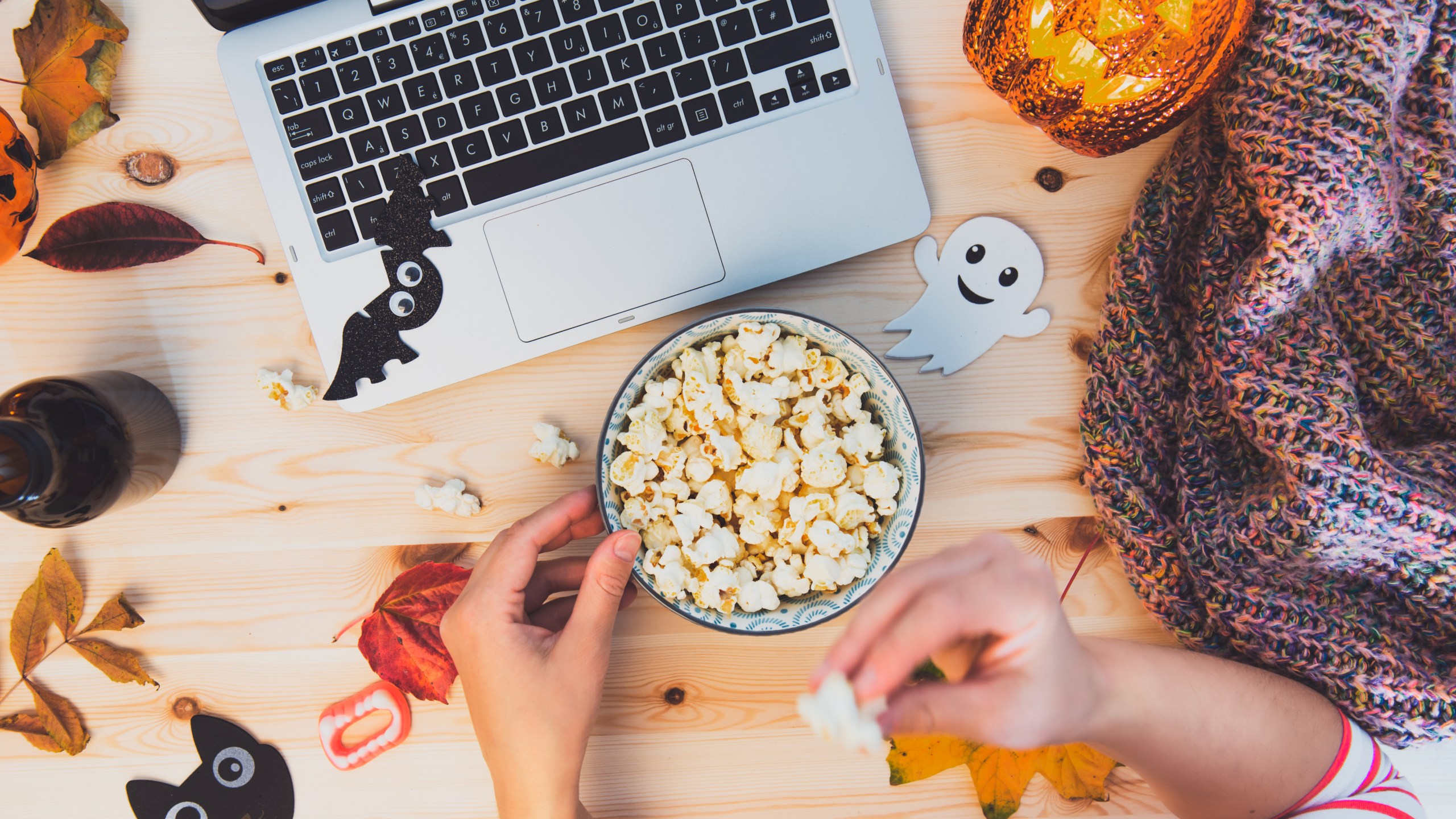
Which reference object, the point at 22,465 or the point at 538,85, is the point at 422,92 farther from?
the point at 22,465


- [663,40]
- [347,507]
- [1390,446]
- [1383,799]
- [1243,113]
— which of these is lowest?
[1383,799]

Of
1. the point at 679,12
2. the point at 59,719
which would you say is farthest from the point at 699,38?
the point at 59,719

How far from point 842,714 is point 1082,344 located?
0.50m

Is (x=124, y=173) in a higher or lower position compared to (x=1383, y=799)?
higher

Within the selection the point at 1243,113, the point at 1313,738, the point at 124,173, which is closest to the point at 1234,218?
the point at 1243,113

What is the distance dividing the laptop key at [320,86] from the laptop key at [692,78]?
1.01 ft

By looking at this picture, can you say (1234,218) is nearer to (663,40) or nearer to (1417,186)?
(1417,186)

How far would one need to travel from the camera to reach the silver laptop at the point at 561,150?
2.30 ft

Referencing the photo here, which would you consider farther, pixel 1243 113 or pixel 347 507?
pixel 347 507

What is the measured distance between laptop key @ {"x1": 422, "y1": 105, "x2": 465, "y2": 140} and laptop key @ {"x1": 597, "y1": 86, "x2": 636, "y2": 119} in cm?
13

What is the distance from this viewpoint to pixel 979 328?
2.49 ft

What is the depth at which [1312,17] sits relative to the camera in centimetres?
65

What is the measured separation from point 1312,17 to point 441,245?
77 cm

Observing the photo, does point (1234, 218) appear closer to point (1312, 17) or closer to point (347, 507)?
point (1312, 17)
